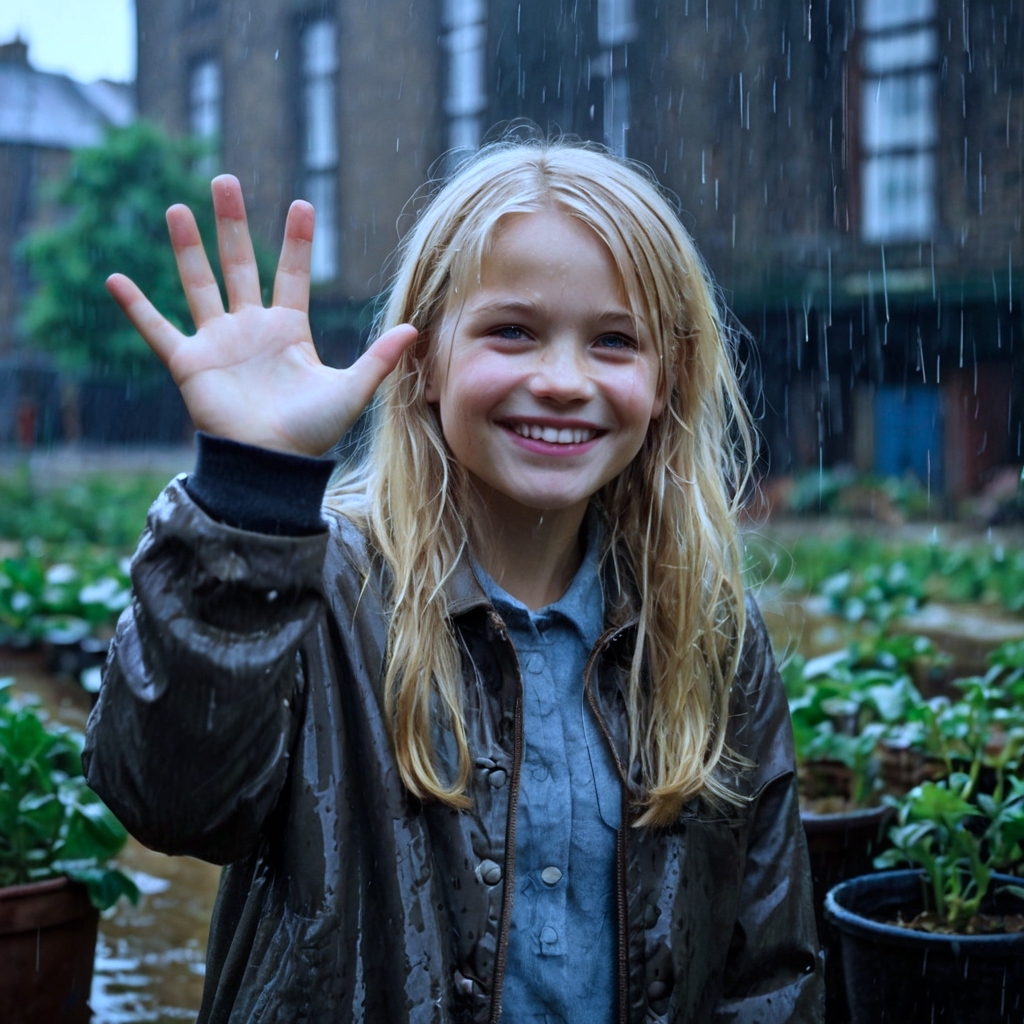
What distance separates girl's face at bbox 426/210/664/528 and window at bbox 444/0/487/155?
16.8 metres

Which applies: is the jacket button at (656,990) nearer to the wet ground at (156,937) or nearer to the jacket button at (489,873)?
the jacket button at (489,873)

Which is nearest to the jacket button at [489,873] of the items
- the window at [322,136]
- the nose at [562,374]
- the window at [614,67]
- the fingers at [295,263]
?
the nose at [562,374]

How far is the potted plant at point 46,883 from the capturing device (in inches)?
105

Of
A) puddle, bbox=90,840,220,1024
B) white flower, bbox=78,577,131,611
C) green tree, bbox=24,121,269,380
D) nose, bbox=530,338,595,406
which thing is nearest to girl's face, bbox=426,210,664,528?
nose, bbox=530,338,595,406

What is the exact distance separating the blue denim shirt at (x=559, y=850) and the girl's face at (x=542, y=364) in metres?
0.20

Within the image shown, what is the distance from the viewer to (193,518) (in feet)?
4.30

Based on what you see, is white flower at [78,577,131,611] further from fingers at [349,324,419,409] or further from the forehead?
fingers at [349,324,419,409]

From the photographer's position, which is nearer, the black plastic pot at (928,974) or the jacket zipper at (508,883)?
the jacket zipper at (508,883)

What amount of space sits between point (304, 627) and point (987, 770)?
2.32m

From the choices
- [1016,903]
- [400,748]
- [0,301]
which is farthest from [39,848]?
[0,301]

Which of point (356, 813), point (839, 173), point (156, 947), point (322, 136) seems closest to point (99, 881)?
point (156, 947)

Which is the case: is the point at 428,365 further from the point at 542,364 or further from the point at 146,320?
the point at 146,320

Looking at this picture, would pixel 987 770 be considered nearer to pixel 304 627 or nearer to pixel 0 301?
pixel 304 627

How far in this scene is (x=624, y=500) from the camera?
6.49ft
